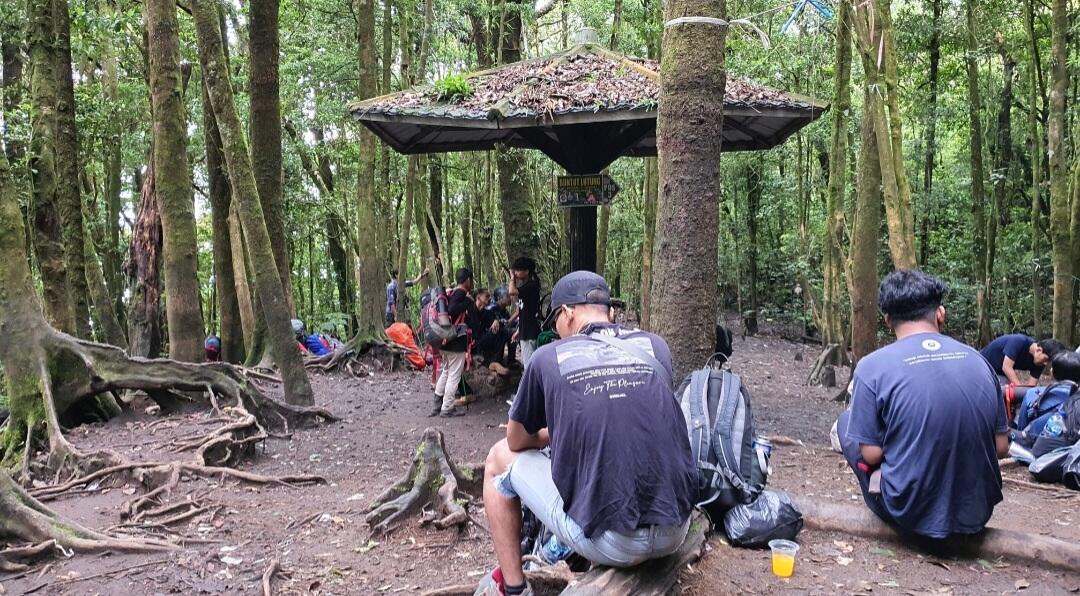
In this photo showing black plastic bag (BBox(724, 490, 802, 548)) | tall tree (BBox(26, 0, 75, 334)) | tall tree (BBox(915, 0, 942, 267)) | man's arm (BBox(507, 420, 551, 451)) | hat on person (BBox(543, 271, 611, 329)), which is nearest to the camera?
man's arm (BBox(507, 420, 551, 451))

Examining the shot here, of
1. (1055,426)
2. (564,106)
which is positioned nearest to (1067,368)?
(1055,426)

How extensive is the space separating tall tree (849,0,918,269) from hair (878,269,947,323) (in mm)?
3969

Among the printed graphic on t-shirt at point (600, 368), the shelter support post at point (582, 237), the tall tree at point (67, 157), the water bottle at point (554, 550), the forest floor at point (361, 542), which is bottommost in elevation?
the forest floor at point (361, 542)

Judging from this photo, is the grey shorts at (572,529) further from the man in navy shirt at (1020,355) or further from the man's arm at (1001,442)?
the man in navy shirt at (1020,355)

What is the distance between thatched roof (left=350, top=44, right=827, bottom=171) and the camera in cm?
757

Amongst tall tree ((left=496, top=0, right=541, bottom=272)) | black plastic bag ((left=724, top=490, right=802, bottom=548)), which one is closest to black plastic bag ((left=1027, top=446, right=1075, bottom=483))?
black plastic bag ((left=724, top=490, right=802, bottom=548))

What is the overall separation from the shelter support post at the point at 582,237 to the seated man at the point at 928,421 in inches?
212

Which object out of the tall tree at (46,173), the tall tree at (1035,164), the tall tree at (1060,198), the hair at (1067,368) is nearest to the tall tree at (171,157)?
the tall tree at (46,173)

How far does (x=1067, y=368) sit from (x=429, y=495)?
5.47m

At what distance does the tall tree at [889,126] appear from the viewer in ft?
25.1

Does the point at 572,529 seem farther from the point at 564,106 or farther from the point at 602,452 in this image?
the point at 564,106

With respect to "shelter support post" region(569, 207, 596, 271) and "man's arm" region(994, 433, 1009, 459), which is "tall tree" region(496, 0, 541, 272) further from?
"man's arm" region(994, 433, 1009, 459)

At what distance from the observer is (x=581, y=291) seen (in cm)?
329

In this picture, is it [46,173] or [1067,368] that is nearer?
[1067,368]
